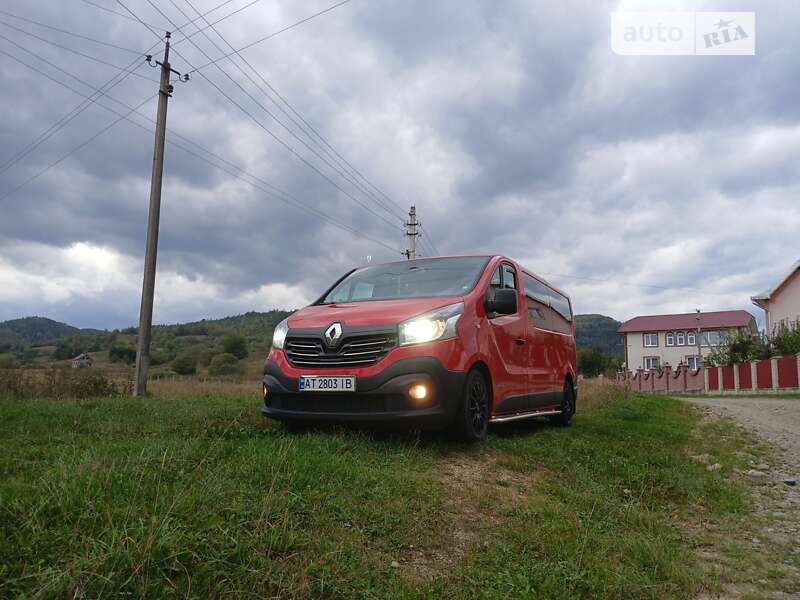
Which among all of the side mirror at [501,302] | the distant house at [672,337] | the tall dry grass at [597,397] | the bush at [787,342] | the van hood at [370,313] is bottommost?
the tall dry grass at [597,397]

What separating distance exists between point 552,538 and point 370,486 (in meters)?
1.21

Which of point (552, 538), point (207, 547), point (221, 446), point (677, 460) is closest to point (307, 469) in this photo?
point (221, 446)

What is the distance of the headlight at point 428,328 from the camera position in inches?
203

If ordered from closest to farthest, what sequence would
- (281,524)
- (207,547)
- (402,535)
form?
(207,547), (281,524), (402,535)

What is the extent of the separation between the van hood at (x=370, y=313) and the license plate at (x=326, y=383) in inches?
18.8

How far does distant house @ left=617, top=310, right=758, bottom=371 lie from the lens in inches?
3007

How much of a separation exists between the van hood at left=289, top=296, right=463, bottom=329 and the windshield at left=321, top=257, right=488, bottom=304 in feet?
1.22

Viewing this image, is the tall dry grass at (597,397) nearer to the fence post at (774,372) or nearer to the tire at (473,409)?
the tire at (473,409)

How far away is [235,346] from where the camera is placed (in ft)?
172

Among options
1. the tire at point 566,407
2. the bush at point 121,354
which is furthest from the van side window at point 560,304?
the bush at point 121,354

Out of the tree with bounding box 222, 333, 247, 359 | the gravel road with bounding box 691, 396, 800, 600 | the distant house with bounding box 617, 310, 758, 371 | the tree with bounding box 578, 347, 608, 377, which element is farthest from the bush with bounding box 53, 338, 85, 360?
the tree with bounding box 578, 347, 608, 377

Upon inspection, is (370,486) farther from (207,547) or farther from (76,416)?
(76,416)

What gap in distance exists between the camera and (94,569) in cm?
232

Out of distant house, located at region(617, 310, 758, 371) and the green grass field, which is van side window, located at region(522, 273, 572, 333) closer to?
the green grass field
